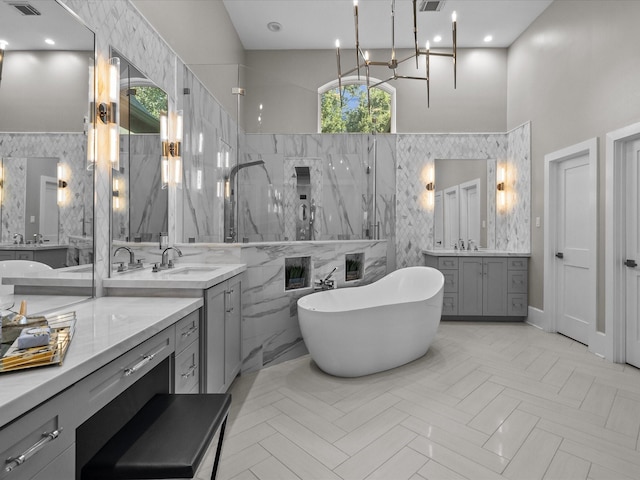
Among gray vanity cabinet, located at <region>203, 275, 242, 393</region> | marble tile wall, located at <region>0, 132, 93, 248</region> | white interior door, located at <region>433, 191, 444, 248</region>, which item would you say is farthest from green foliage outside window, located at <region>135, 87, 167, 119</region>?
white interior door, located at <region>433, 191, 444, 248</region>

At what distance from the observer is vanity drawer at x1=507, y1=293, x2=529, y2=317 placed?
14.2 ft

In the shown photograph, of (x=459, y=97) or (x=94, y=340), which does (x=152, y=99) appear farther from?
(x=459, y=97)

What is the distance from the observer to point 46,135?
4.65ft

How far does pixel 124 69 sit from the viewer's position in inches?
78.8

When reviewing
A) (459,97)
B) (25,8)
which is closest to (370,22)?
(459,97)

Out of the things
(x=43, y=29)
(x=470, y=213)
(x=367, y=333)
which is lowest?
(x=367, y=333)

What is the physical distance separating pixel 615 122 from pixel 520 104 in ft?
5.68

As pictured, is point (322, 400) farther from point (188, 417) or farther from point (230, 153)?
point (230, 153)

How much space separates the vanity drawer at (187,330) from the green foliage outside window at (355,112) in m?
3.91

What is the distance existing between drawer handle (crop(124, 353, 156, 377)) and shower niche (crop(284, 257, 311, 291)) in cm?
183

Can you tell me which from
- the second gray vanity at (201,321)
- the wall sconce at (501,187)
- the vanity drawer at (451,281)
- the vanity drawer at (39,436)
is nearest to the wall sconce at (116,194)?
the second gray vanity at (201,321)

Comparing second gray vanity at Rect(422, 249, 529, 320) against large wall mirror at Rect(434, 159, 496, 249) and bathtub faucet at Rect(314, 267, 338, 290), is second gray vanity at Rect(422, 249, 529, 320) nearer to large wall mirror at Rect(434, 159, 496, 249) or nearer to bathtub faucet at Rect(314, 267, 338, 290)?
large wall mirror at Rect(434, 159, 496, 249)

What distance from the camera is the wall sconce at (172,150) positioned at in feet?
8.47

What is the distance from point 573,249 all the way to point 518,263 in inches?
29.0
